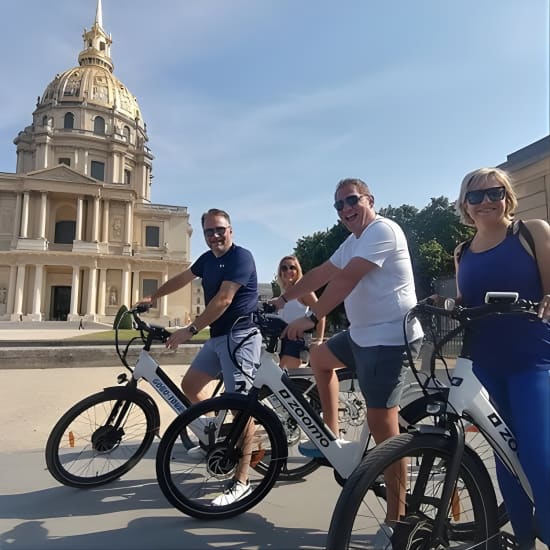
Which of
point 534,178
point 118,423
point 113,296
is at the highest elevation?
point 113,296

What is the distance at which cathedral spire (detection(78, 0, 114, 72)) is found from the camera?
7381cm

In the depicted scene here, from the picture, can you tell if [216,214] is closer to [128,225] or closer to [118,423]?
[118,423]

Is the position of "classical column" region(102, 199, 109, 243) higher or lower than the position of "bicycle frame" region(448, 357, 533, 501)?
higher

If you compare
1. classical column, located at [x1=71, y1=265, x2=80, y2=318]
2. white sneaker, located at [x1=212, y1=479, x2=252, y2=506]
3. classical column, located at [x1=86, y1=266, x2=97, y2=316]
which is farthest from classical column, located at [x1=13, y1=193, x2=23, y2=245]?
white sneaker, located at [x1=212, y1=479, x2=252, y2=506]

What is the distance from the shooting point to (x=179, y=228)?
201 ft

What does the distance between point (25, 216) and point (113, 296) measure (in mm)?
13299

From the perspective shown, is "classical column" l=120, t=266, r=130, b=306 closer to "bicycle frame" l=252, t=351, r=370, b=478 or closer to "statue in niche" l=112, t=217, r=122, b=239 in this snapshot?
"statue in niche" l=112, t=217, r=122, b=239

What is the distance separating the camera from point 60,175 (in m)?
53.8

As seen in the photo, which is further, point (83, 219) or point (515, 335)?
point (83, 219)

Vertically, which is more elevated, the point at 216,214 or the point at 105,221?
the point at 105,221

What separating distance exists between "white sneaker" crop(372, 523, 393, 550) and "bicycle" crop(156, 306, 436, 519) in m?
0.62

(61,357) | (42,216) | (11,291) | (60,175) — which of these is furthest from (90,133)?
(61,357)

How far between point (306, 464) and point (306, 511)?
679 mm

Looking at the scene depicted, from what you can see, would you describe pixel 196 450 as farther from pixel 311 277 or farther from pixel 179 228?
pixel 179 228
